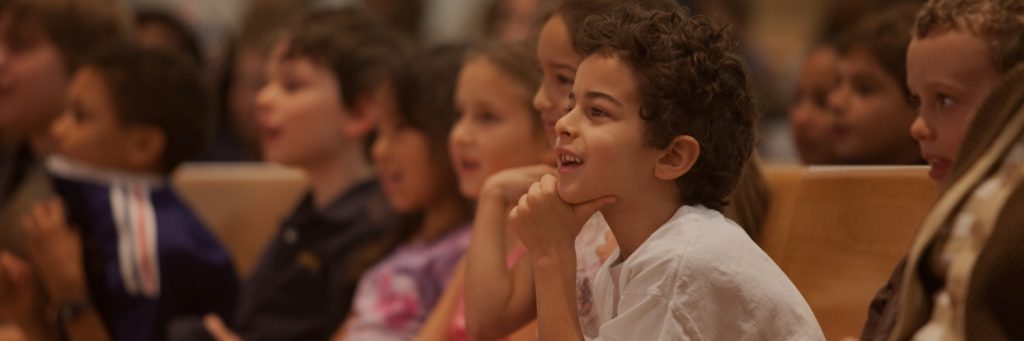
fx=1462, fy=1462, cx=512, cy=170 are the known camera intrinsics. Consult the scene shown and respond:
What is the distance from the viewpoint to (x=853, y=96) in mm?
2660

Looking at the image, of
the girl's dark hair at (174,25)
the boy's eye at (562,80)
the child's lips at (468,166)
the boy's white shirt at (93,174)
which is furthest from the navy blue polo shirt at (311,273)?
the girl's dark hair at (174,25)

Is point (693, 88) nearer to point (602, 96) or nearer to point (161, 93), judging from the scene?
point (602, 96)

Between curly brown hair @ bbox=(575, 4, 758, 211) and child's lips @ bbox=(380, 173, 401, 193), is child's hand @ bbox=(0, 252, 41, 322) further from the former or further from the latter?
curly brown hair @ bbox=(575, 4, 758, 211)

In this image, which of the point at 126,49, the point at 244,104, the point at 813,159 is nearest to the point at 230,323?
the point at 126,49

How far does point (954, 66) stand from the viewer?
1.84 meters

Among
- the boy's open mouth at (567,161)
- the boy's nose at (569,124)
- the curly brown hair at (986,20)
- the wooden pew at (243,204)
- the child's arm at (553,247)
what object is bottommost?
the wooden pew at (243,204)

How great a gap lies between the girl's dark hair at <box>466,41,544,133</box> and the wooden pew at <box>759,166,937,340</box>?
1.84 ft

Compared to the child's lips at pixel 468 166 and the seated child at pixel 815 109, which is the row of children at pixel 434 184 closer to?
the child's lips at pixel 468 166

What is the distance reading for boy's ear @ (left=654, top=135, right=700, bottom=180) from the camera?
1638mm

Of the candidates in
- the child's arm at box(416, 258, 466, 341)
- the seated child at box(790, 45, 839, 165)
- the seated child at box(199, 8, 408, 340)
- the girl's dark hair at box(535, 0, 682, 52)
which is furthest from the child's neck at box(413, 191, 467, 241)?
the girl's dark hair at box(535, 0, 682, 52)

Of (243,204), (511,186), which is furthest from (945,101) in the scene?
(243,204)

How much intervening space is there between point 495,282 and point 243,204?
1.97 meters

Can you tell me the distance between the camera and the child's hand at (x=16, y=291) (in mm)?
3324

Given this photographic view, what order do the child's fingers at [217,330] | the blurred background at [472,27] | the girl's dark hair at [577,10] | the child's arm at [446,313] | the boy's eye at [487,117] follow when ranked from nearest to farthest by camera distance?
the girl's dark hair at [577,10] < the child's arm at [446,313] < the boy's eye at [487,117] < the child's fingers at [217,330] < the blurred background at [472,27]
